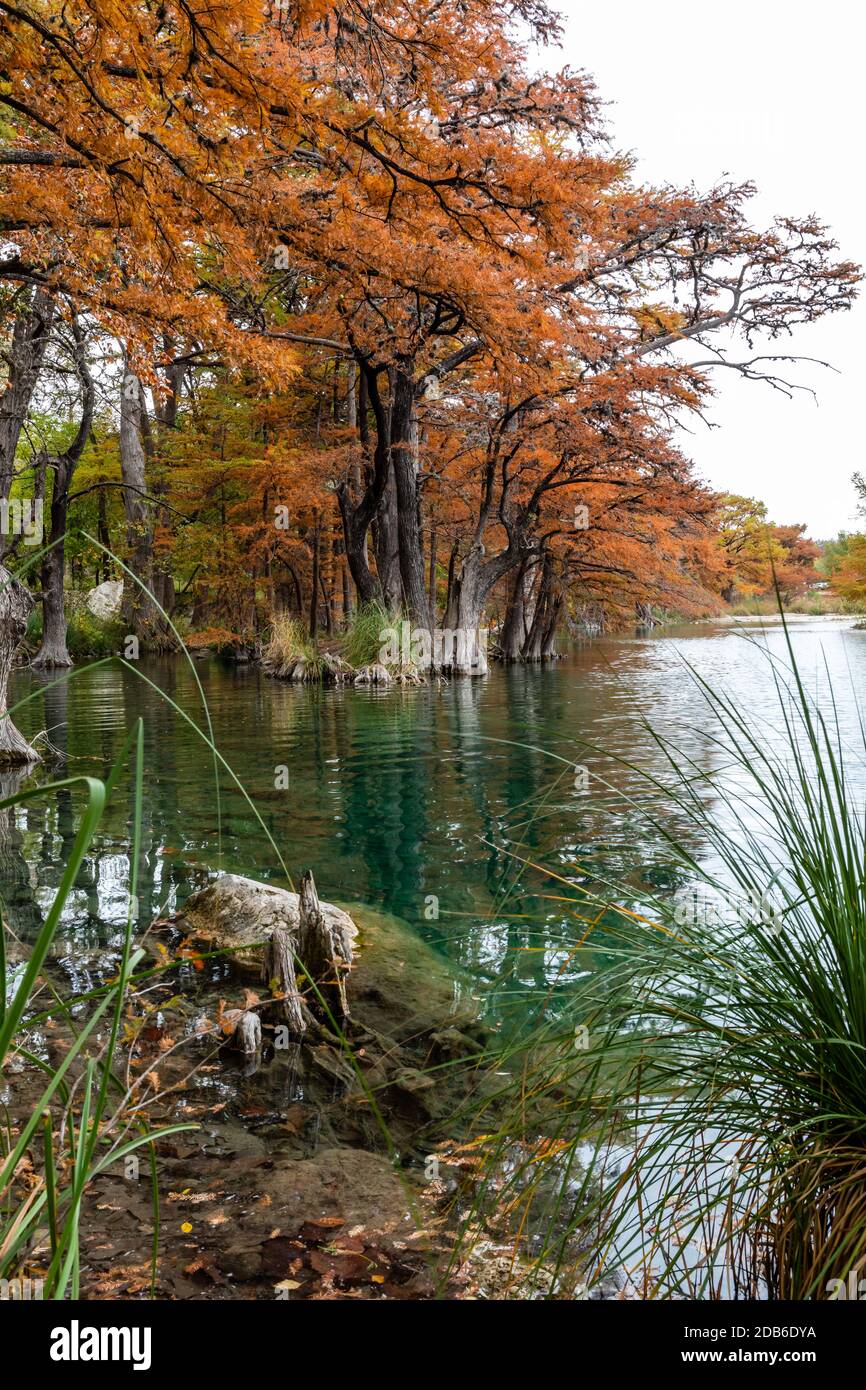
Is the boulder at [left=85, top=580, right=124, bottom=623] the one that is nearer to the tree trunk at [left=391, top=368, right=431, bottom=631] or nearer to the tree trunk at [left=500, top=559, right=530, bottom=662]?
the tree trunk at [left=500, top=559, right=530, bottom=662]

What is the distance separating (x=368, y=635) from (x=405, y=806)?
11.8 meters

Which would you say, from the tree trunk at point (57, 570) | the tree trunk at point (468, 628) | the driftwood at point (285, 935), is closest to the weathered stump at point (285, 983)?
the driftwood at point (285, 935)

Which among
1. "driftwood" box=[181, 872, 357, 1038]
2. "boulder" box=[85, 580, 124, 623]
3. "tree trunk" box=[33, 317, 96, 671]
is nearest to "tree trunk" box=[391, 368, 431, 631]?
"tree trunk" box=[33, 317, 96, 671]

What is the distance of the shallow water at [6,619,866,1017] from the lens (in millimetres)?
4637

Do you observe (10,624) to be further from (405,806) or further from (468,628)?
(468,628)

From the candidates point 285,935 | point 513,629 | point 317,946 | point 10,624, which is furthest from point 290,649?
point 285,935

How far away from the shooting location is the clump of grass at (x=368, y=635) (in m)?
19.8

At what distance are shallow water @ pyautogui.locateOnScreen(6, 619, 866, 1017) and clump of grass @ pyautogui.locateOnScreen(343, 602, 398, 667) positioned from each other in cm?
216

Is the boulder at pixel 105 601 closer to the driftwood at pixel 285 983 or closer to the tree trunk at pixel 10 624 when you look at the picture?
the tree trunk at pixel 10 624

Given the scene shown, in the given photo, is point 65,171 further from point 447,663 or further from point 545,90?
point 447,663

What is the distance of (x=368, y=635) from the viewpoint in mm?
19906

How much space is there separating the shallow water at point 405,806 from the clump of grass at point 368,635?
2.16m
